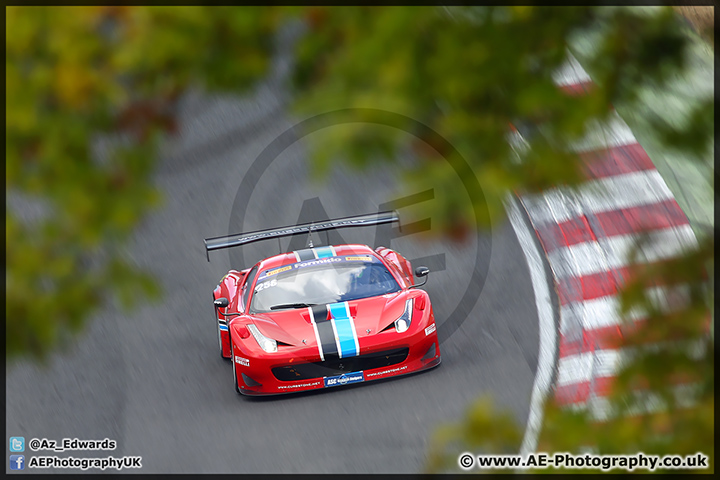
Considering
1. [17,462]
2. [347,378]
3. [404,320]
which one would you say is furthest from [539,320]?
[17,462]

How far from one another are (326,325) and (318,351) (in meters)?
0.29

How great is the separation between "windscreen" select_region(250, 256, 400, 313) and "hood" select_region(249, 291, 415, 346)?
0.12 meters

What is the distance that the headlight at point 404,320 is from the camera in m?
7.39

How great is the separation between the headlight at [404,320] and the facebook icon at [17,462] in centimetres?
332

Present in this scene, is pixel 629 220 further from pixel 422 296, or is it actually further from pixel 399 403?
pixel 399 403

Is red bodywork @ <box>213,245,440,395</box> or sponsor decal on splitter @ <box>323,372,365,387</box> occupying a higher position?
red bodywork @ <box>213,245,440,395</box>

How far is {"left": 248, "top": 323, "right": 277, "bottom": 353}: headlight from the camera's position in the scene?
7.39m

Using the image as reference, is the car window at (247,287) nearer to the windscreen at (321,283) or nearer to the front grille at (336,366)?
the windscreen at (321,283)

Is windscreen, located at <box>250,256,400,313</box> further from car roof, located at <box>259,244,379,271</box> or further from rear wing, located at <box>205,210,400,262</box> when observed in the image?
rear wing, located at <box>205,210,400,262</box>

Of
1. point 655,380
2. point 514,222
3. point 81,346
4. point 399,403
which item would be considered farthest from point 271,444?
point 514,222

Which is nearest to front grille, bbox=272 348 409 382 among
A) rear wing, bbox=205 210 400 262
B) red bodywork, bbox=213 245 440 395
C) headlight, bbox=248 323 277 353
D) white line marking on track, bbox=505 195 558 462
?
red bodywork, bbox=213 245 440 395

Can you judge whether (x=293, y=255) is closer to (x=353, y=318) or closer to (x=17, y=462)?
(x=353, y=318)

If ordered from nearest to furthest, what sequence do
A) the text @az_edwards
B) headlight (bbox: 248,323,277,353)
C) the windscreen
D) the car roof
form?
the text @az_edwards < headlight (bbox: 248,323,277,353) < the windscreen < the car roof

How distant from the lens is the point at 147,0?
2.24 m
